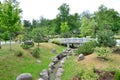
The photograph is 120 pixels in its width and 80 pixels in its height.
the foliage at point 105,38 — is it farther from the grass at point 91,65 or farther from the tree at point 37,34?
the tree at point 37,34

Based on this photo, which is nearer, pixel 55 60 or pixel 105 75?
pixel 105 75

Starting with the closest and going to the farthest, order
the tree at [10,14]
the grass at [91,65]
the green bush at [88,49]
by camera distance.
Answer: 1. the grass at [91,65]
2. the tree at [10,14]
3. the green bush at [88,49]

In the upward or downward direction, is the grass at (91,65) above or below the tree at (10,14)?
below

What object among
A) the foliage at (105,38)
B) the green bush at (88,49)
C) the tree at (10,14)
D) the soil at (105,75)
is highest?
the tree at (10,14)

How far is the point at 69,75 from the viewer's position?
1731 centimetres

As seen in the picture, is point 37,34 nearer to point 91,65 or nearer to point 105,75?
point 91,65

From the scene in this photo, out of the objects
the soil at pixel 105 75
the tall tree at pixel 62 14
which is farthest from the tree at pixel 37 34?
the tall tree at pixel 62 14

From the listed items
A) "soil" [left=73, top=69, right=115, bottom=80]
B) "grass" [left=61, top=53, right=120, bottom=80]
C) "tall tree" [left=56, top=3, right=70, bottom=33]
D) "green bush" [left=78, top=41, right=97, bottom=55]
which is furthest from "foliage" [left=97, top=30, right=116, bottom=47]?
"tall tree" [left=56, top=3, right=70, bottom=33]

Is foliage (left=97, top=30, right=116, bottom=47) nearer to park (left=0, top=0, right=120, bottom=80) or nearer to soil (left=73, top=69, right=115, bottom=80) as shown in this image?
park (left=0, top=0, right=120, bottom=80)

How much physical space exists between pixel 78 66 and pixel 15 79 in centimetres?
600

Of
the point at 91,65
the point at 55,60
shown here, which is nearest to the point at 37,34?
the point at 55,60

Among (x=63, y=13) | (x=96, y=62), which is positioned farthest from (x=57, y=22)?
(x=96, y=62)

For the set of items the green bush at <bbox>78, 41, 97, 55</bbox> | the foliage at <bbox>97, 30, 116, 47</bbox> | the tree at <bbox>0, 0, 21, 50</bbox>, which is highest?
the tree at <bbox>0, 0, 21, 50</bbox>

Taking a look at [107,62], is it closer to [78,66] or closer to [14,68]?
[78,66]
